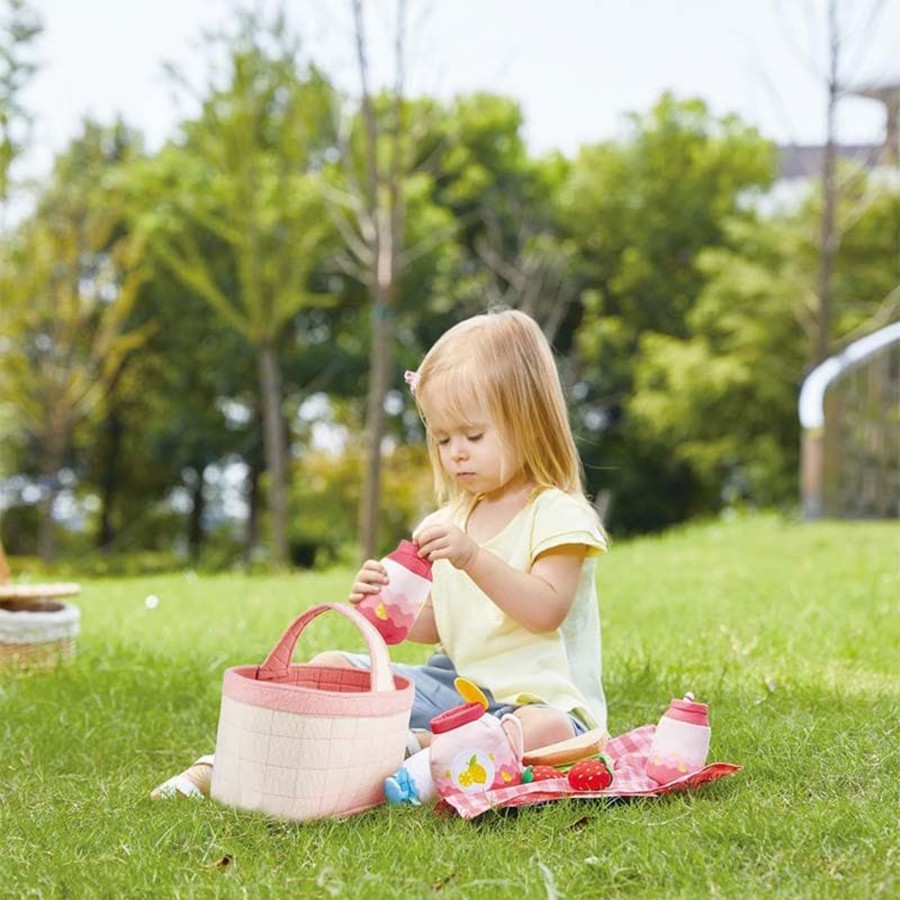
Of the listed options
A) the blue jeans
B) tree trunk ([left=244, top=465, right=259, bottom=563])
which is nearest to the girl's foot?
the blue jeans

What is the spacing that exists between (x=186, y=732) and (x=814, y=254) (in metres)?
15.5

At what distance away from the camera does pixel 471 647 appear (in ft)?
9.71

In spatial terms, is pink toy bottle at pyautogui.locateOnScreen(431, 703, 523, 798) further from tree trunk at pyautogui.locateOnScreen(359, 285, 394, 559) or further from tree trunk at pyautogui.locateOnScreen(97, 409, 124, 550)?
tree trunk at pyautogui.locateOnScreen(97, 409, 124, 550)

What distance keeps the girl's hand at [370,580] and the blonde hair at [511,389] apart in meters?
0.38

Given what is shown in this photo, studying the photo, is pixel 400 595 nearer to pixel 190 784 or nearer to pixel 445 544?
pixel 445 544

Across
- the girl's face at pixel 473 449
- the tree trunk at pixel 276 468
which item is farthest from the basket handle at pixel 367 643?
the tree trunk at pixel 276 468

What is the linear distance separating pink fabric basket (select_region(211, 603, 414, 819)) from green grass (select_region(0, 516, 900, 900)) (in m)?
0.05

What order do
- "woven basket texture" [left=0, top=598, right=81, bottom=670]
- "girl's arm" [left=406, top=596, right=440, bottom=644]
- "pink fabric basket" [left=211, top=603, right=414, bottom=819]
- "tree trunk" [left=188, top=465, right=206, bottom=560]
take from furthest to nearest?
1. "tree trunk" [left=188, top=465, right=206, bottom=560]
2. "woven basket texture" [left=0, top=598, right=81, bottom=670]
3. "girl's arm" [left=406, top=596, right=440, bottom=644]
4. "pink fabric basket" [left=211, top=603, right=414, bottom=819]

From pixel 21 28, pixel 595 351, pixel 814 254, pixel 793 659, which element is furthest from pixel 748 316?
pixel 793 659

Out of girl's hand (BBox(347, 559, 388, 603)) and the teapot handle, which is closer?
the teapot handle

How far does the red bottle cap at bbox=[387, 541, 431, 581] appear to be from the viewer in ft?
8.96

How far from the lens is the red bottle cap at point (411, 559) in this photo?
2730 millimetres

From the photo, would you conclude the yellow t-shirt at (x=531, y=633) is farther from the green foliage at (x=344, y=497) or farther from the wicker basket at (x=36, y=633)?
the green foliage at (x=344, y=497)

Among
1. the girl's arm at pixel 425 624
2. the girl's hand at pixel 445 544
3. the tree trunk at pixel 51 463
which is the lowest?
the tree trunk at pixel 51 463
